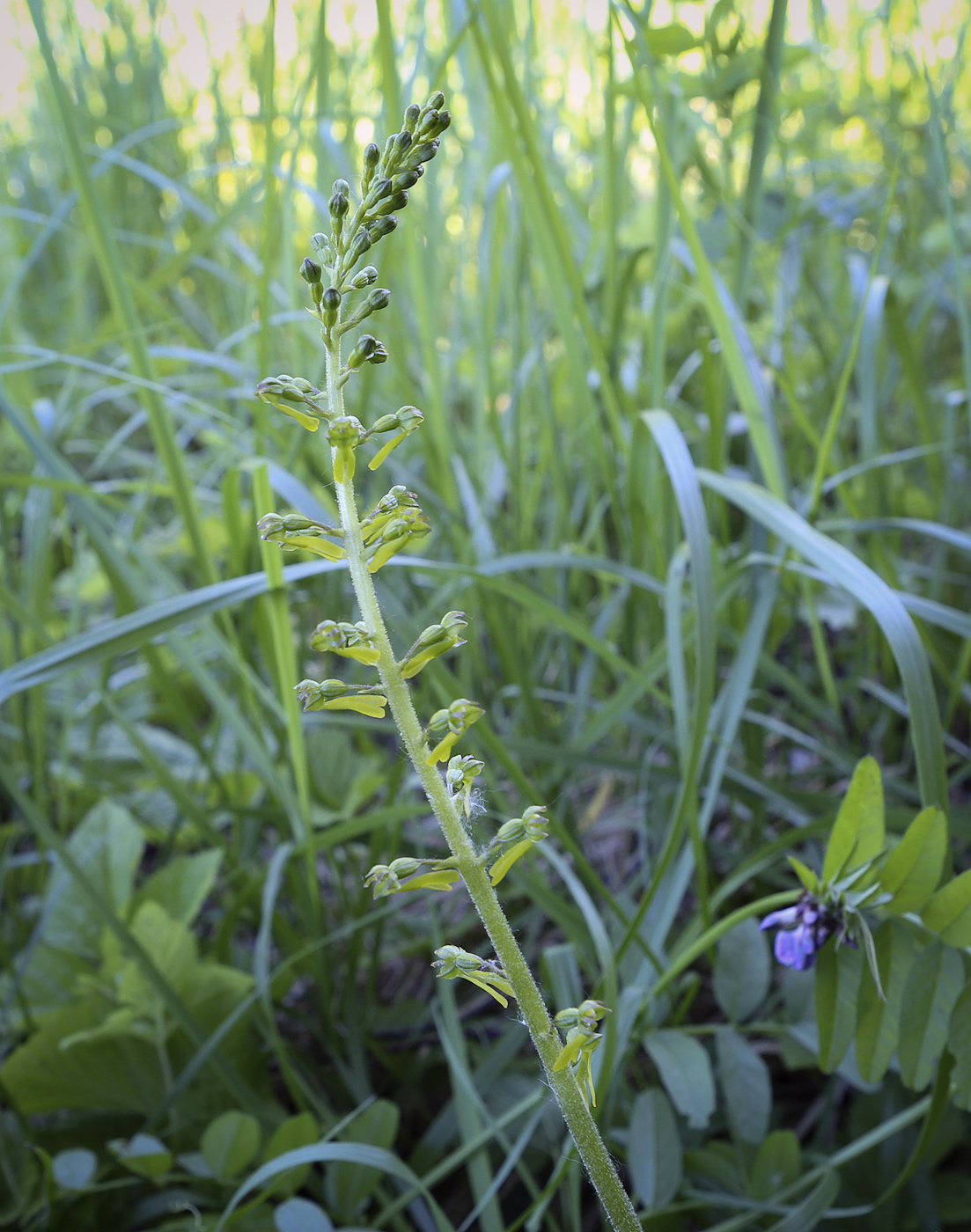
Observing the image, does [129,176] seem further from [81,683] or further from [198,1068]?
[198,1068]

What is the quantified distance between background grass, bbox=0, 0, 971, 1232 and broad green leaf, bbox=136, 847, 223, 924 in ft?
0.19

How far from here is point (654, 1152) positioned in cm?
95

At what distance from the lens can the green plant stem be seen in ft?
1.63

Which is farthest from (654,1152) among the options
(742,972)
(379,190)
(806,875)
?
(379,190)

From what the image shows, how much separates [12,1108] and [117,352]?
93.2 inches

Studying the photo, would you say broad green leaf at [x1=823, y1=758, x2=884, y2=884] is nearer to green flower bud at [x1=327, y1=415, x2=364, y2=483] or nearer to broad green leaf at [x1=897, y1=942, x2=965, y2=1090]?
broad green leaf at [x1=897, y1=942, x2=965, y2=1090]

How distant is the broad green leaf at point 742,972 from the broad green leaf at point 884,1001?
252mm

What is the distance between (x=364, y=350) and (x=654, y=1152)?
885mm

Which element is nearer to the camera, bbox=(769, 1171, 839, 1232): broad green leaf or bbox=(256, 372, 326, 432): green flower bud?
bbox=(256, 372, 326, 432): green flower bud

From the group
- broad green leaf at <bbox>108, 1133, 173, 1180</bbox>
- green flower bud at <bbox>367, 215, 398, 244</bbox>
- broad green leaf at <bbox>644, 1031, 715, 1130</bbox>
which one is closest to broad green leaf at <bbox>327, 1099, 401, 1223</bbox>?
broad green leaf at <bbox>108, 1133, 173, 1180</bbox>

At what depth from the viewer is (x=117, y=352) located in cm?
288

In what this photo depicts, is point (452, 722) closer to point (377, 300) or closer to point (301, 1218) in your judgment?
point (377, 300)

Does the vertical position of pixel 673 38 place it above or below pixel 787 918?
above

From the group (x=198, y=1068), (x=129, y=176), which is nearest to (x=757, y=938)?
(x=198, y=1068)
